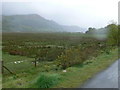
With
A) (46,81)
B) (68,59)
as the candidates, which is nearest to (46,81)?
(46,81)

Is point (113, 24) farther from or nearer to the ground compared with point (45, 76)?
farther from the ground

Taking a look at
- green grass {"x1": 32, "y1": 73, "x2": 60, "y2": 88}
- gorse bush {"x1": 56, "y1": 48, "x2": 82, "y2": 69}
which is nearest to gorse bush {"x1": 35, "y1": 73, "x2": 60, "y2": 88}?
green grass {"x1": 32, "y1": 73, "x2": 60, "y2": 88}

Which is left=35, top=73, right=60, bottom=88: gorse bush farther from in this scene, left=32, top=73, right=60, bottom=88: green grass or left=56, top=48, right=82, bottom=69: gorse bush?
left=56, top=48, right=82, bottom=69: gorse bush

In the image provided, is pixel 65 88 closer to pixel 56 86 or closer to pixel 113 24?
pixel 56 86

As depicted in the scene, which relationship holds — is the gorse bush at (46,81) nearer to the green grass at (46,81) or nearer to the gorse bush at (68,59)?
A: the green grass at (46,81)

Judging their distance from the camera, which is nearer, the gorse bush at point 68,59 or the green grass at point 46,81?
the green grass at point 46,81

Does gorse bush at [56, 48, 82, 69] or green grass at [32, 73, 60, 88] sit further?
gorse bush at [56, 48, 82, 69]

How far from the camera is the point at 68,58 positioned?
57.8 ft

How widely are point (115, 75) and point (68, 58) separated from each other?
5195 millimetres

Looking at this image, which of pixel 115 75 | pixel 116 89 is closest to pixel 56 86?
pixel 116 89

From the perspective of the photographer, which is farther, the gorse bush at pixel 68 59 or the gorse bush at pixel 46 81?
the gorse bush at pixel 68 59

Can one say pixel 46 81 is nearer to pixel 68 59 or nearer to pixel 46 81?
pixel 46 81

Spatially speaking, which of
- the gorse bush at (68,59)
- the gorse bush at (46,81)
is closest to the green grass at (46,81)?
the gorse bush at (46,81)

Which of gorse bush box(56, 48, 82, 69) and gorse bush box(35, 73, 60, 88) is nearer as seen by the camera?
gorse bush box(35, 73, 60, 88)
